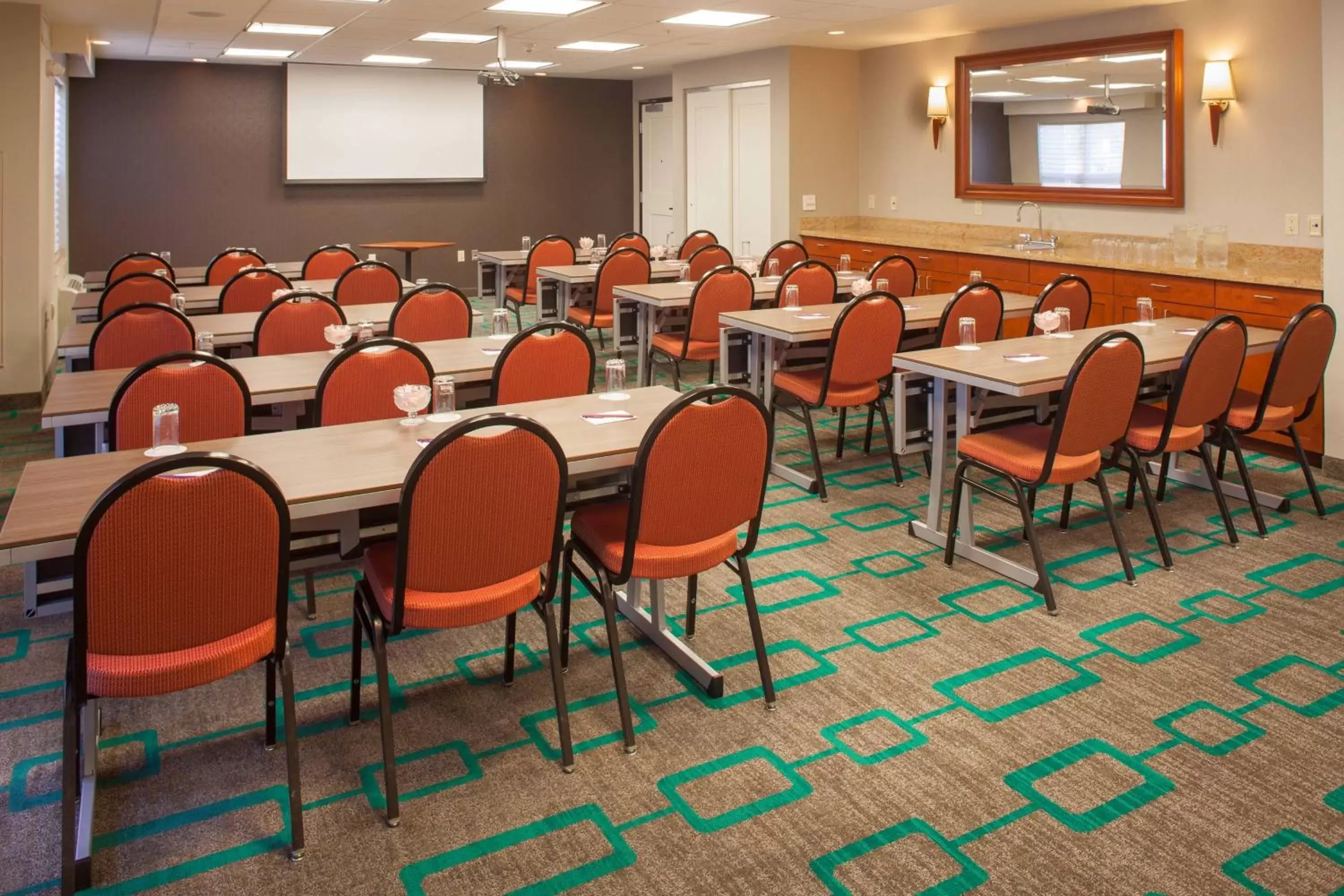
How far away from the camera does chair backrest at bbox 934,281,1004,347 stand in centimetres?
527

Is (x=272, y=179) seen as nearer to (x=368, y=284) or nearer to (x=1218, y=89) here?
(x=368, y=284)

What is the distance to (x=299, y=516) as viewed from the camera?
8.29 feet

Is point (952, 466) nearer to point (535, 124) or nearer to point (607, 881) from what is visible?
point (607, 881)

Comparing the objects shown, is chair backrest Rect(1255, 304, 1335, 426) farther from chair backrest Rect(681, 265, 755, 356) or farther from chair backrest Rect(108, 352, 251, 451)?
chair backrest Rect(108, 352, 251, 451)

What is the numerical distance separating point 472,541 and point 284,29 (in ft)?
25.7

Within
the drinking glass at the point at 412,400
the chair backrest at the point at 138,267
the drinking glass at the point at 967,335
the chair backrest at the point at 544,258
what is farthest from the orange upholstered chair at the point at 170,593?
the chair backrest at the point at 544,258

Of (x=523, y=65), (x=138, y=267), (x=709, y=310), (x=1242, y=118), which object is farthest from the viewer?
(x=523, y=65)

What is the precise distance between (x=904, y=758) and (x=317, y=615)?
7.04ft

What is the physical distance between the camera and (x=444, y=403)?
329cm

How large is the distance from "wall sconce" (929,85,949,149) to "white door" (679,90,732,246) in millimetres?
2373

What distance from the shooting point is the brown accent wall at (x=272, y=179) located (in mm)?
11398

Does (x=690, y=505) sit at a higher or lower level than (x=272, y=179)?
lower

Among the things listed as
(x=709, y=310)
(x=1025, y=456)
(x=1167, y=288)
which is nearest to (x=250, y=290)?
(x=709, y=310)

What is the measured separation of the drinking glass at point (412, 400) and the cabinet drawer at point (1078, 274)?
4839mm
